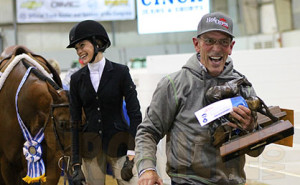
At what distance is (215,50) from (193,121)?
33 centimetres

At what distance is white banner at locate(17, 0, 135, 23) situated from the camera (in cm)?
1348

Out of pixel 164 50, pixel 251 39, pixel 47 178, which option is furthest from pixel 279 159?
pixel 164 50

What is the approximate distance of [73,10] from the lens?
44.4ft

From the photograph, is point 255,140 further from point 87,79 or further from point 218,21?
point 87,79

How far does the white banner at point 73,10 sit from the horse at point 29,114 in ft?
30.8

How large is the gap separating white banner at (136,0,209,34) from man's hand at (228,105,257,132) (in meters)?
4.98

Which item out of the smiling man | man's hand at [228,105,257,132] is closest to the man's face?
the smiling man

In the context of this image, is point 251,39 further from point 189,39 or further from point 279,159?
point 279,159

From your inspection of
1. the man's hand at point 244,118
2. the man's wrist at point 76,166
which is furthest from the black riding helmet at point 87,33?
the man's hand at point 244,118

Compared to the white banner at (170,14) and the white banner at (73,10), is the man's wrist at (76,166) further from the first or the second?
the white banner at (73,10)

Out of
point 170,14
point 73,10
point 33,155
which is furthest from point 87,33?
point 73,10

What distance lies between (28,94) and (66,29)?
1109cm

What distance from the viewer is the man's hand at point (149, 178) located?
83.4 inches

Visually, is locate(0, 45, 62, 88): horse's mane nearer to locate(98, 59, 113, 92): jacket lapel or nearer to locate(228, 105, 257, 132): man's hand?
locate(98, 59, 113, 92): jacket lapel
